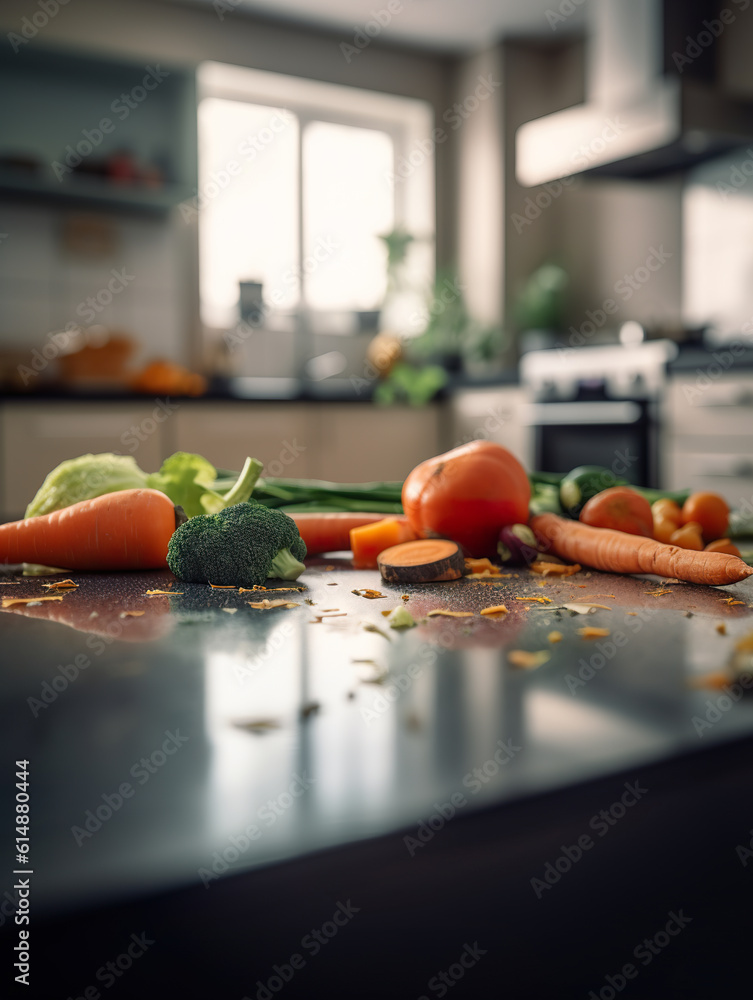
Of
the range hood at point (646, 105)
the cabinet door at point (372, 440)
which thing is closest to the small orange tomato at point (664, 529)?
the range hood at point (646, 105)

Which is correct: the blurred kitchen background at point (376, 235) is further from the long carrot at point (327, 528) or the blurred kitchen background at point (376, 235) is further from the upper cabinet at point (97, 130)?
the long carrot at point (327, 528)

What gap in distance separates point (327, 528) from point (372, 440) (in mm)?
3706

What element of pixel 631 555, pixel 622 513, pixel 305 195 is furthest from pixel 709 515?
pixel 305 195

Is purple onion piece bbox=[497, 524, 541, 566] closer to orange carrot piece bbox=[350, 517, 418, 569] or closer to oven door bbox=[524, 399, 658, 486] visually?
orange carrot piece bbox=[350, 517, 418, 569]

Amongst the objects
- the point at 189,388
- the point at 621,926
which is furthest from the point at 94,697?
the point at 189,388

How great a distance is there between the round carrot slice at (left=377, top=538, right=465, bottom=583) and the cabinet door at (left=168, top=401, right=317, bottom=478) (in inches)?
136

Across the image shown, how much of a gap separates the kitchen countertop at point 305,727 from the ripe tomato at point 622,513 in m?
0.45

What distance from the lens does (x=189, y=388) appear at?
15.8 ft

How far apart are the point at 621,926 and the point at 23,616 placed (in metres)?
0.62

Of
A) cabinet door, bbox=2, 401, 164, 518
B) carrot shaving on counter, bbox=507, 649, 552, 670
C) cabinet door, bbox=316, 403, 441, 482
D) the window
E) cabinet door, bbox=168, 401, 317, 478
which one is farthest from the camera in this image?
the window

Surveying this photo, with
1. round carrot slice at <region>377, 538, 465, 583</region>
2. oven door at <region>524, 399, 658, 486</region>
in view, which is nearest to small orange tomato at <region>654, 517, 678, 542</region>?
round carrot slice at <region>377, 538, 465, 583</region>

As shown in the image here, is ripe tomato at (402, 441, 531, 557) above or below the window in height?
below

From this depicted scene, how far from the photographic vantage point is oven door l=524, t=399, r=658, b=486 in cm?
411

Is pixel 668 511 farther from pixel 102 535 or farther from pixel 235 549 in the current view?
pixel 102 535
